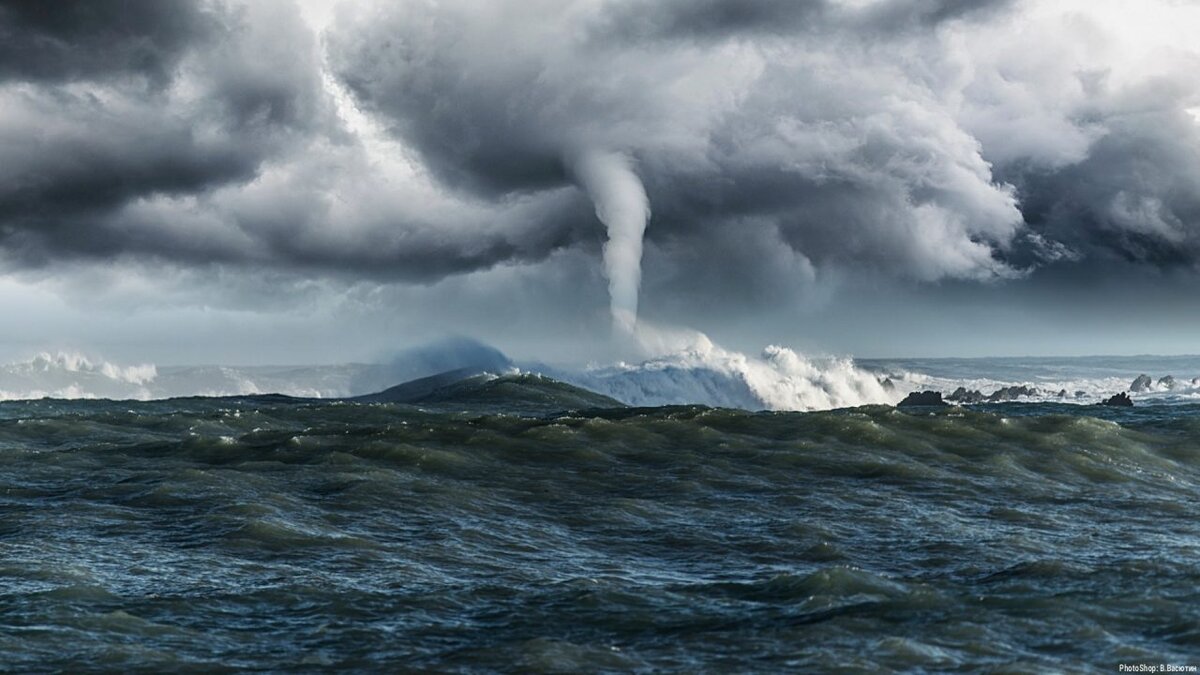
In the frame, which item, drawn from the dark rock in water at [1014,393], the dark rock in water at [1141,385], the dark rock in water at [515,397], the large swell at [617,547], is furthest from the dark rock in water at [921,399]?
the large swell at [617,547]

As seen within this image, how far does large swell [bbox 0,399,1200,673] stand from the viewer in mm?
18234

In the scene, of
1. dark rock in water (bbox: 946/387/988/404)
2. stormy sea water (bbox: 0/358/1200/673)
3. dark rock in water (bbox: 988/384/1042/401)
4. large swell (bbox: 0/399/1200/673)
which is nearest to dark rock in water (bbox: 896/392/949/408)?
dark rock in water (bbox: 946/387/988/404)

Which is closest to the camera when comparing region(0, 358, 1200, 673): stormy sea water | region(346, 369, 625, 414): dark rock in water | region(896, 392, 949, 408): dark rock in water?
region(0, 358, 1200, 673): stormy sea water

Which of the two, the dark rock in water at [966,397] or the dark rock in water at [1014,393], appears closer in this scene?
the dark rock in water at [966,397]

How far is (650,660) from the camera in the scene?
680 inches

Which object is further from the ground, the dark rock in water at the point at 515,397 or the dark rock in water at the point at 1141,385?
the dark rock in water at the point at 1141,385

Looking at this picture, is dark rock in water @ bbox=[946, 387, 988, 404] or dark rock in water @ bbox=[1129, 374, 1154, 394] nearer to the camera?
dark rock in water @ bbox=[946, 387, 988, 404]

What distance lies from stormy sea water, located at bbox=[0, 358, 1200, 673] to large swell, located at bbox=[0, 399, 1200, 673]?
98 millimetres

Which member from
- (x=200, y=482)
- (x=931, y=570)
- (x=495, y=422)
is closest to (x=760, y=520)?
(x=931, y=570)

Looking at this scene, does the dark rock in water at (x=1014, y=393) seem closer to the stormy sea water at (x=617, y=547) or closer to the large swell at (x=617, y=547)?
the stormy sea water at (x=617, y=547)

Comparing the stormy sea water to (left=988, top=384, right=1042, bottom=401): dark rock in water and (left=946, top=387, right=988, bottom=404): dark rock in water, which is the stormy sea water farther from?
(left=988, top=384, right=1042, bottom=401): dark rock in water

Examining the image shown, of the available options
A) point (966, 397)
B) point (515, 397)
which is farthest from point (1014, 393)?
point (515, 397)

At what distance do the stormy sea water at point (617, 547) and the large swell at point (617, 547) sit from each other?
0.10 meters

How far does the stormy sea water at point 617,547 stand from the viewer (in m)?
18.2
